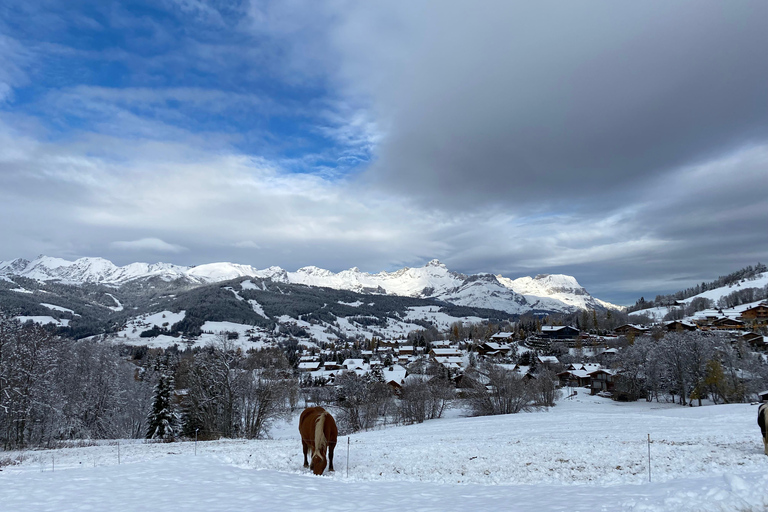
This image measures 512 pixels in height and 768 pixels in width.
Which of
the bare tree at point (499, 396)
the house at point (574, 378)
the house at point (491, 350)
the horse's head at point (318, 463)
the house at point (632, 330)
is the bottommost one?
the house at point (574, 378)

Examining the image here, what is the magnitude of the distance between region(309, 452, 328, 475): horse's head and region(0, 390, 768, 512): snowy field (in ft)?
1.04

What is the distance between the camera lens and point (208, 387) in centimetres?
4034

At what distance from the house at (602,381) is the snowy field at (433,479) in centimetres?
7451

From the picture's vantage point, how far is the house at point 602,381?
295 ft

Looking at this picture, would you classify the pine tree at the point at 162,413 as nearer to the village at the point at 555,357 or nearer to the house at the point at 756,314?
the village at the point at 555,357

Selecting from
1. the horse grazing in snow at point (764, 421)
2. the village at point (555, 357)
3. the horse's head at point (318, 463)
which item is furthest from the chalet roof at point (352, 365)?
the horse grazing in snow at point (764, 421)

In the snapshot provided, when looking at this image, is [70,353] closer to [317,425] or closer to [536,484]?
[317,425]

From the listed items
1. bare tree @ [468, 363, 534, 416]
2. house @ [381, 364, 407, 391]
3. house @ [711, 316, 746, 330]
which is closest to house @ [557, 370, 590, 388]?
house @ [381, 364, 407, 391]

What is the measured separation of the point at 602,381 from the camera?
93500 mm

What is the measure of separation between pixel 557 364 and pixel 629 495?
369 feet

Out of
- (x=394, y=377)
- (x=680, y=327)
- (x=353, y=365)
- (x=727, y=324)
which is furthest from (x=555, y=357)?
(x=353, y=365)

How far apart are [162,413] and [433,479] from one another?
4011 centimetres

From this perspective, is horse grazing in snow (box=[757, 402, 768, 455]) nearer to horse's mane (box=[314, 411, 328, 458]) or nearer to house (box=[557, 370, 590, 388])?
horse's mane (box=[314, 411, 328, 458])

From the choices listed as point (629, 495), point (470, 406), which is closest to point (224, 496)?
point (629, 495)
